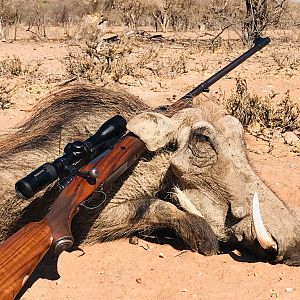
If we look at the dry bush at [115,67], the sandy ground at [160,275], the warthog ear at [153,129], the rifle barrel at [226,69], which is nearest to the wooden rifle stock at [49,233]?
the warthog ear at [153,129]

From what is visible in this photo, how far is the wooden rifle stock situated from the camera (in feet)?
7.86

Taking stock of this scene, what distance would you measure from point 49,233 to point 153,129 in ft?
3.74

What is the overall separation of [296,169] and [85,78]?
520 cm

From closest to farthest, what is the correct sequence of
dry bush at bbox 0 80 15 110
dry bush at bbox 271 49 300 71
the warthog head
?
1. the warthog head
2. dry bush at bbox 0 80 15 110
3. dry bush at bbox 271 49 300 71

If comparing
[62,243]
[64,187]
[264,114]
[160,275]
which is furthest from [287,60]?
[62,243]

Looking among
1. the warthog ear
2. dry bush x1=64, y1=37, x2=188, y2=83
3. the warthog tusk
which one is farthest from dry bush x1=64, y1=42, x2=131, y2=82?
the warthog tusk

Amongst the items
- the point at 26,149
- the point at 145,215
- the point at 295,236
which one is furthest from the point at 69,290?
the point at 295,236

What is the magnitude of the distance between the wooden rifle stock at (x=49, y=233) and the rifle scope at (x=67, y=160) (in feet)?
0.27

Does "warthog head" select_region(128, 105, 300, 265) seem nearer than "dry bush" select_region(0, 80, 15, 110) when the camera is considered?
Yes

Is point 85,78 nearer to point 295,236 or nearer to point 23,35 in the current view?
point 295,236

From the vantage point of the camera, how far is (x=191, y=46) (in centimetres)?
1523

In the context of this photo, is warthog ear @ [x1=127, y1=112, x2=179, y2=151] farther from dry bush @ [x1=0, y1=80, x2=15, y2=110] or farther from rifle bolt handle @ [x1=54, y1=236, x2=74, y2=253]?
dry bush @ [x1=0, y1=80, x2=15, y2=110]

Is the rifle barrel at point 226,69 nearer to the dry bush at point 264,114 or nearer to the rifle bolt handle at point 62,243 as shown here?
the dry bush at point 264,114

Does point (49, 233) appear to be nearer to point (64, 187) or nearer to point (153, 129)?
point (64, 187)
